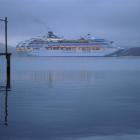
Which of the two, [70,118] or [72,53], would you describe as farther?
[72,53]

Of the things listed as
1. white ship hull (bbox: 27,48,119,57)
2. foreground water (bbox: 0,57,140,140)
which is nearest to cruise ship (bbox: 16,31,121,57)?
white ship hull (bbox: 27,48,119,57)

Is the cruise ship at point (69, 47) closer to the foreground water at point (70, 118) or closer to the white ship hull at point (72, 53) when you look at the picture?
the white ship hull at point (72, 53)

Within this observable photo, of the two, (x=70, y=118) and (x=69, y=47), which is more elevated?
(x=69, y=47)

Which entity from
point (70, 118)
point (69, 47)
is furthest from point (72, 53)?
point (70, 118)

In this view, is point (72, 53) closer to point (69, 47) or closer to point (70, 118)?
point (69, 47)

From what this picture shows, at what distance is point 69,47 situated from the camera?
9925 centimetres

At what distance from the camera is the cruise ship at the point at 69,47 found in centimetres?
9925

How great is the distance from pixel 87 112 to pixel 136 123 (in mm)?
1958

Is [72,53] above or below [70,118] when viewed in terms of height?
above

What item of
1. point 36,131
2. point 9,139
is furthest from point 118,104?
point 9,139

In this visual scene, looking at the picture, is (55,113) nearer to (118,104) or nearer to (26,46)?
(118,104)

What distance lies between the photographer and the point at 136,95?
15844mm

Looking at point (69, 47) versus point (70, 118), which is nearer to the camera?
point (70, 118)

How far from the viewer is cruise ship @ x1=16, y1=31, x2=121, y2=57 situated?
99250mm
